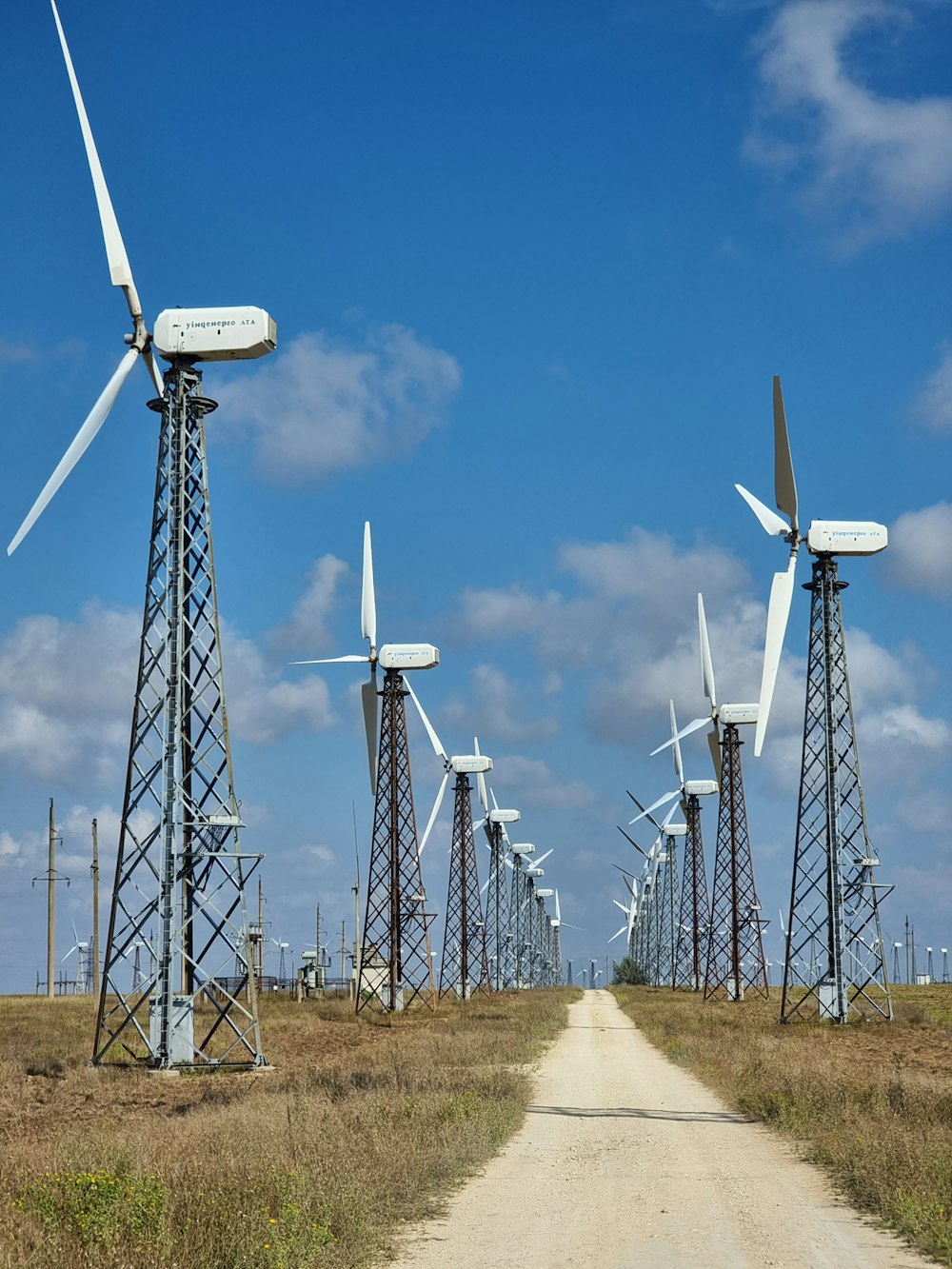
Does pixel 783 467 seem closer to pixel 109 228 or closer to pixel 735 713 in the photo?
pixel 109 228

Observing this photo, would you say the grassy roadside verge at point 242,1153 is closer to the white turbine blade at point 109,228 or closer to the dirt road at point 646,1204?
the dirt road at point 646,1204

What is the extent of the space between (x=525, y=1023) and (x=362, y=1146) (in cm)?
3570

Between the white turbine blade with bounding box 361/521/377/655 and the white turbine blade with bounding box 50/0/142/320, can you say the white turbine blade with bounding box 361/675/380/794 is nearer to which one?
the white turbine blade with bounding box 361/521/377/655

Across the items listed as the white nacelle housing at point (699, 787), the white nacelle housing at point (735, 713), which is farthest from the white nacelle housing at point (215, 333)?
the white nacelle housing at point (699, 787)

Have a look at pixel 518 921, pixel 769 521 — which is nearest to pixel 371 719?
pixel 769 521

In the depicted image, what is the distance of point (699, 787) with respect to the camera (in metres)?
96.6

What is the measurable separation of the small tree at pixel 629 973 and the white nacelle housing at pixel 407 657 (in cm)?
11018

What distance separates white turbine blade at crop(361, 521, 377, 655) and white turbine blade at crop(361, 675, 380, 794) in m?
2.00

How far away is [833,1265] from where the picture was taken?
11938mm

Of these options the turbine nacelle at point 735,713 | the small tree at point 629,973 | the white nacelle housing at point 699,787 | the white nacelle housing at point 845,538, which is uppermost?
the white nacelle housing at point 845,538

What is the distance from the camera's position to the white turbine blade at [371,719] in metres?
59.2

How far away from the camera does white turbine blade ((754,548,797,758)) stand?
3488 centimetres

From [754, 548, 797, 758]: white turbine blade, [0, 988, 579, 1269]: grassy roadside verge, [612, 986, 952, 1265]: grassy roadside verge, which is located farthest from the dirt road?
[754, 548, 797, 758]: white turbine blade

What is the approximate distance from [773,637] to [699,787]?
59916mm
